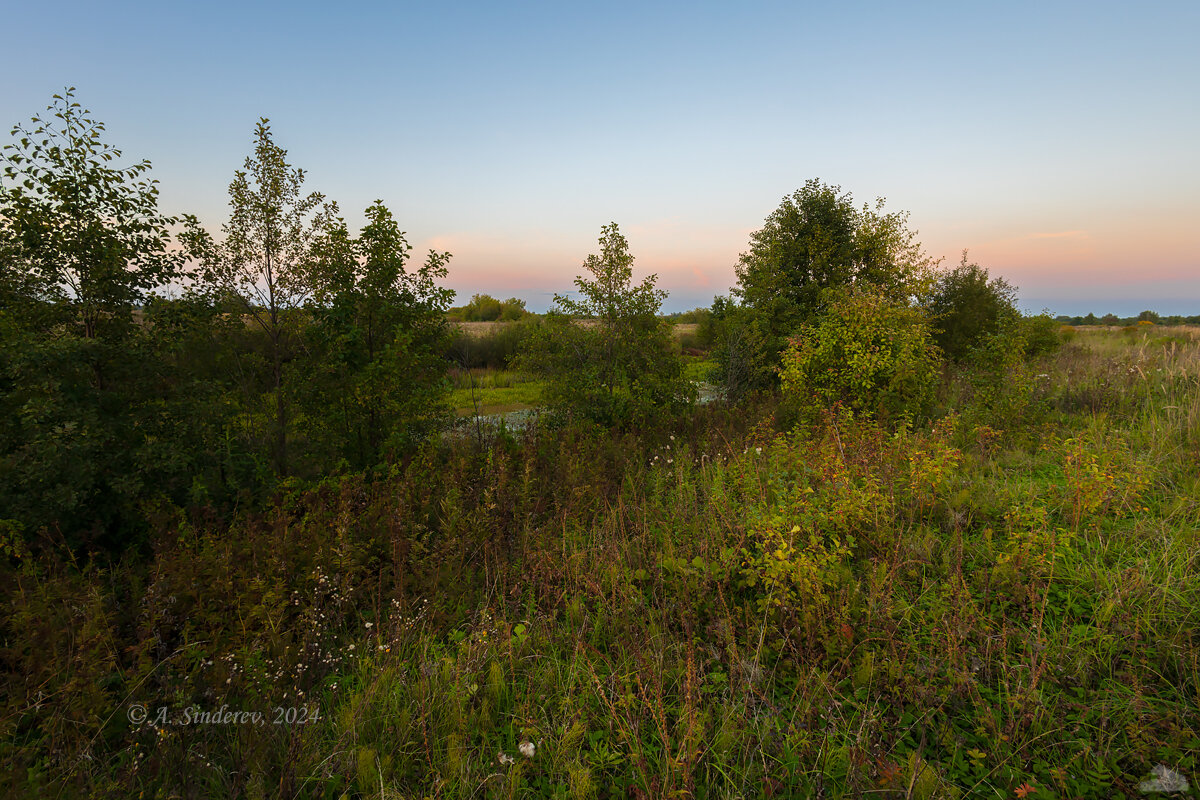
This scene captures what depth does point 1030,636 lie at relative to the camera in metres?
3.31

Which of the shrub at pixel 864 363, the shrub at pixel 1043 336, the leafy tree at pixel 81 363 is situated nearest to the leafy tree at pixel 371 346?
the leafy tree at pixel 81 363

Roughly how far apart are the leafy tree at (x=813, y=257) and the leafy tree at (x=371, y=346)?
1361cm

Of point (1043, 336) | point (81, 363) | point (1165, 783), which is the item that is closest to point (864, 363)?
point (1165, 783)

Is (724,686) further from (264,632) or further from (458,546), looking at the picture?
(264,632)

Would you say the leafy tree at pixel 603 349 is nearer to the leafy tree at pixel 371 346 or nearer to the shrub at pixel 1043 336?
the leafy tree at pixel 371 346

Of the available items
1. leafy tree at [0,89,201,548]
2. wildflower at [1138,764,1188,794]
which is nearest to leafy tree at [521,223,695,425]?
leafy tree at [0,89,201,548]

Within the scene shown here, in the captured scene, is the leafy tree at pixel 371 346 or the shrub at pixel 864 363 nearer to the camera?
the leafy tree at pixel 371 346

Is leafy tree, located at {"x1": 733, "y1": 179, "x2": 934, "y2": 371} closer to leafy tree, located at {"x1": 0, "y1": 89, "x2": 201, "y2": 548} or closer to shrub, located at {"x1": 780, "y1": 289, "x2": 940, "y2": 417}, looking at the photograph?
shrub, located at {"x1": 780, "y1": 289, "x2": 940, "y2": 417}

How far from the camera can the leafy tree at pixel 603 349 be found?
9922 millimetres

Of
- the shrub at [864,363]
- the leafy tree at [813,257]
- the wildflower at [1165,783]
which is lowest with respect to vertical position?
the wildflower at [1165,783]

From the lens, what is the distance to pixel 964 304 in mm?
22172

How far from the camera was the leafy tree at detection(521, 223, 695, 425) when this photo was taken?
32.6 ft

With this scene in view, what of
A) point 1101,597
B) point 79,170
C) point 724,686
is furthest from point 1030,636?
point 79,170

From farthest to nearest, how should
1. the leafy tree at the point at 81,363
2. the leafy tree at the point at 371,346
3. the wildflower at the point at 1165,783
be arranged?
1. the leafy tree at the point at 371,346
2. the leafy tree at the point at 81,363
3. the wildflower at the point at 1165,783
